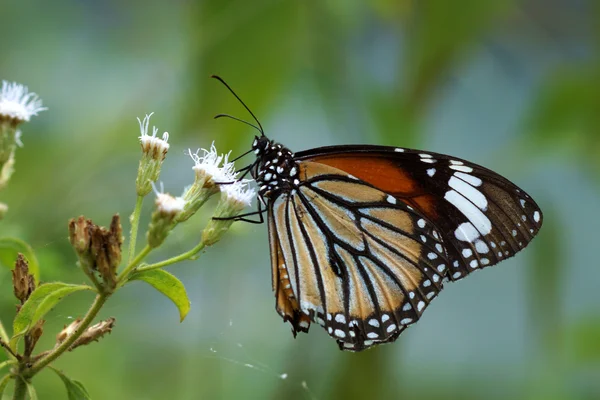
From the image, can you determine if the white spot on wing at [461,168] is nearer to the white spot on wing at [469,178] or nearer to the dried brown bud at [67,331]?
the white spot on wing at [469,178]

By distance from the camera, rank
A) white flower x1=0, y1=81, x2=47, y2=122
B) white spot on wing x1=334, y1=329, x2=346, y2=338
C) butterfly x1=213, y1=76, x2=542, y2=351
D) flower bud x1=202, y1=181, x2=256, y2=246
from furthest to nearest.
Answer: butterfly x1=213, y1=76, x2=542, y2=351 → white spot on wing x1=334, y1=329, x2=346, y2=338 → flower bud x1=202, y1=181, x2=256, y2=246 → white flower x1=0, y1=81, x2=47, y2=122

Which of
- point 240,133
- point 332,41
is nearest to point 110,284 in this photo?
point 240,133

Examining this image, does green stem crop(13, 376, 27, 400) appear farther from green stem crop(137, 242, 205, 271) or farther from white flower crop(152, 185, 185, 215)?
white flower crop(152, 185, 185, 215)

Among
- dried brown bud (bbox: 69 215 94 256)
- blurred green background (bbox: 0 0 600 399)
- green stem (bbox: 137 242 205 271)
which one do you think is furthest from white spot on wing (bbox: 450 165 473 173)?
dried brown bud (bbox: 69 215 94 256)

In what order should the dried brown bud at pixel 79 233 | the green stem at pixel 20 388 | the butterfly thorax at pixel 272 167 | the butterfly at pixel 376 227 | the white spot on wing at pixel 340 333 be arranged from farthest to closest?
the butterfly thorax at pixel 272 167 < the butterfly at pixel 376 227 < the white spot on wing at pixel 340 333 < the dried brown bud at pixel 79 233 < the green stem at pixel 20 388

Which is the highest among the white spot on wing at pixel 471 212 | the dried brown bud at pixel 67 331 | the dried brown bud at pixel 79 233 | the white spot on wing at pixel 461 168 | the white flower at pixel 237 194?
the white spot on wing at pixel 461 168

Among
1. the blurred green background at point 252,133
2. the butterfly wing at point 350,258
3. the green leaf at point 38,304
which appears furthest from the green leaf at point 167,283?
the butterfly wing at point 350,258

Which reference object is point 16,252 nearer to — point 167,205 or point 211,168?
point 167,205
